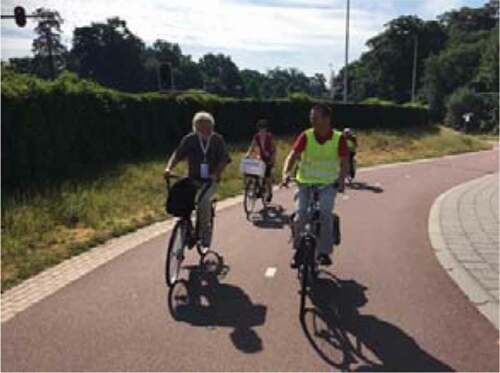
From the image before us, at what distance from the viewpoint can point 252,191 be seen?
15594 millimetres

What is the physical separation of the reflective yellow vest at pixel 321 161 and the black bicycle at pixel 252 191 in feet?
21.4

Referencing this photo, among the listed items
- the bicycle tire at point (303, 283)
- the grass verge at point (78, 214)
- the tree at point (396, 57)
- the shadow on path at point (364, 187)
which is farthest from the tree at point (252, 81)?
the bicycle tire at point (303, 283)

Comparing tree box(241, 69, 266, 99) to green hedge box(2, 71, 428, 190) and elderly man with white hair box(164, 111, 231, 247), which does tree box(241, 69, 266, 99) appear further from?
elderly man with white hair box(164, 111, 231, 247)

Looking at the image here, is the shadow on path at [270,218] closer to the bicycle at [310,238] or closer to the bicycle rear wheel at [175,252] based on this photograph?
the bicycle rear wheel at [175,252]

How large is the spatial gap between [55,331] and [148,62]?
9907 centimetres

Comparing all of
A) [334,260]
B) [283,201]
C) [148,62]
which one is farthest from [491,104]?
[334,260]

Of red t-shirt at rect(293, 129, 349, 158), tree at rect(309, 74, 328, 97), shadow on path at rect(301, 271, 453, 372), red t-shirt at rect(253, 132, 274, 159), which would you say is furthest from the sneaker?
tree at rect(309, 74, 328, 97)

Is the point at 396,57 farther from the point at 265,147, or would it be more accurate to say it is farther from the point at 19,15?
the point at 265,147

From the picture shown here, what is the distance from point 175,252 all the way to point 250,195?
257 inches

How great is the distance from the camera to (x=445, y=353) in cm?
667

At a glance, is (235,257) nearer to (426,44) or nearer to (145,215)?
(145,215)

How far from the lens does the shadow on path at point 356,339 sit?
21.0ft

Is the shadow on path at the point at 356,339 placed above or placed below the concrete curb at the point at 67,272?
above

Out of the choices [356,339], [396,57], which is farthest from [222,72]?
[356,339]
